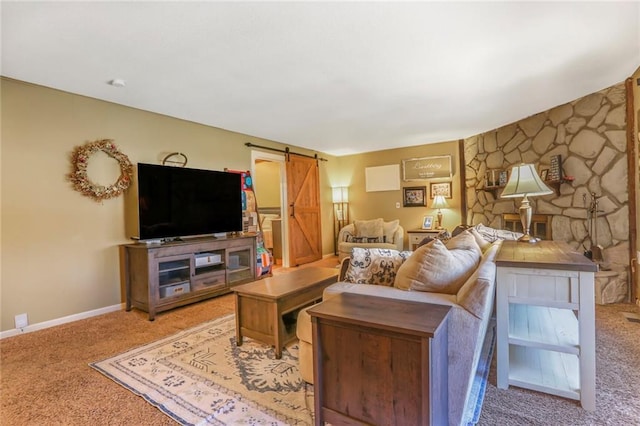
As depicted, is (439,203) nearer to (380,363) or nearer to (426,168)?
(426,168)

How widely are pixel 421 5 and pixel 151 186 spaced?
10.2 ft

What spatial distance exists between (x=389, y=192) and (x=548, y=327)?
15.9 feet

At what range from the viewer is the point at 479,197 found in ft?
18.1

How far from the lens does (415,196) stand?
6.48 m

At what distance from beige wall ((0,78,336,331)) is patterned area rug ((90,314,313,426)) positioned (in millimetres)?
1319

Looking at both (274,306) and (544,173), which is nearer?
(274,306)

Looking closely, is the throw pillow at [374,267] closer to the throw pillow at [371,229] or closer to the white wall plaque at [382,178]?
the throw pillow at [371,229]

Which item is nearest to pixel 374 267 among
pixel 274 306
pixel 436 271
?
pixel 436 271

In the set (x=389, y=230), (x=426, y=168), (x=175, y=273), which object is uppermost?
(x=426, y=168)

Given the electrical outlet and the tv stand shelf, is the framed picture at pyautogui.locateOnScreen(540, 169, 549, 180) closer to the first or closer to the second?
the tv stand shelf

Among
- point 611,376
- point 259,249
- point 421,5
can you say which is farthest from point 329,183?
point 611,376

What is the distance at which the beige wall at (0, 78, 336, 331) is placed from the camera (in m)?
2.80

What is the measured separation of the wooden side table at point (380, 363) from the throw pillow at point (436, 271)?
333mm

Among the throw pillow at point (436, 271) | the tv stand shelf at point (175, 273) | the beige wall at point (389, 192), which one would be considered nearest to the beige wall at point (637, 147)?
the throw pillow at point (436, 271)
